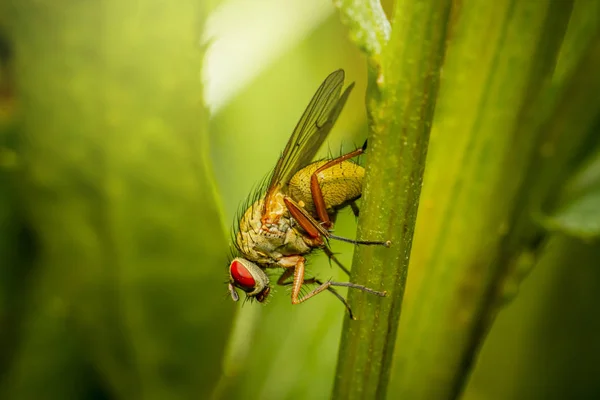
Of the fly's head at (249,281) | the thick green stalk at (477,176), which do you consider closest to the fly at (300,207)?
the fly's head at (249,281)

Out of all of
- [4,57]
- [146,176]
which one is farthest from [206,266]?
[4,57]

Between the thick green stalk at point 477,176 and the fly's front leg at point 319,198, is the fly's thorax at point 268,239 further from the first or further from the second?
the thick green stalk at point 477,176

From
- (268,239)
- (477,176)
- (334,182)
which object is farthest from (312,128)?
(477,176)

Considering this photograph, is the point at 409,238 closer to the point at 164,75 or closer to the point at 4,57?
the point at 164,75

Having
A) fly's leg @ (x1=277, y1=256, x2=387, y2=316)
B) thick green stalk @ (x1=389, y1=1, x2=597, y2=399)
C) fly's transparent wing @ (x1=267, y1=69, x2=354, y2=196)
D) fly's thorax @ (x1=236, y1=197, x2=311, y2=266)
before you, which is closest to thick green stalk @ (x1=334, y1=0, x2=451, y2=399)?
thick green stalk @ (x1=389, y1=1, x2=597, y2=399)

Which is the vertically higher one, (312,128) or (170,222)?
(312,128)

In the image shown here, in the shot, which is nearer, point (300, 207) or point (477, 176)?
point (477, 176)

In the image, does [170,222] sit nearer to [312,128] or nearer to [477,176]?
[312,128]

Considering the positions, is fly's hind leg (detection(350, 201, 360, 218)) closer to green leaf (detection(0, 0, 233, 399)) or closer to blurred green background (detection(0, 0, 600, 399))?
blurred green background (detection(0, 0, 600, 399))
